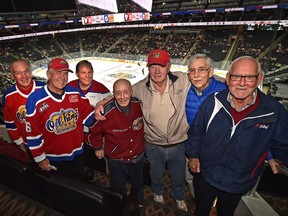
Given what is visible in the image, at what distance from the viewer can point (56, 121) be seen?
2.25m

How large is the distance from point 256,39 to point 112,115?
23786 millimetres

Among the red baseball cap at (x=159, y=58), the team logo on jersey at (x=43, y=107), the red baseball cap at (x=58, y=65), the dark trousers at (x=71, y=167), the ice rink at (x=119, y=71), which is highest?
the red baseball cap at (x=159, y=58)

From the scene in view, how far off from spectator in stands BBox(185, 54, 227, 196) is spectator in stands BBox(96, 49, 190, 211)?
0.32 feet

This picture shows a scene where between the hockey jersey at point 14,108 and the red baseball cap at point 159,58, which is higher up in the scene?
the red baseball cap at point 159,58

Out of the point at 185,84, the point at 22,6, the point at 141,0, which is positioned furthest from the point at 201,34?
the point at 185,84

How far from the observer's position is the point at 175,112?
7.12ft

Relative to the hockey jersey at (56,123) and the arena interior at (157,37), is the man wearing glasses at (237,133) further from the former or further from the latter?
the arena interior at (157,37)

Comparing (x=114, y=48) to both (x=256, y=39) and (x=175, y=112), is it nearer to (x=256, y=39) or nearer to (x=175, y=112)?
(x=256, y=39)

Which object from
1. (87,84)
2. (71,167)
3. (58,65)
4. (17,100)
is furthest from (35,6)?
(71,167)

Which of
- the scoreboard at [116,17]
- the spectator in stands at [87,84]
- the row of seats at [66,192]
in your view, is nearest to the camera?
the row of seats at [66,192]

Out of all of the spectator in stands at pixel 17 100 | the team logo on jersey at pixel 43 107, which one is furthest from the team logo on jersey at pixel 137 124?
the spectator in stands at pixel 17 100

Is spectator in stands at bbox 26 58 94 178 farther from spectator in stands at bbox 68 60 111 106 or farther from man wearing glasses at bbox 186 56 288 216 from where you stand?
man wearing glasses at bbox 186 56 288 216

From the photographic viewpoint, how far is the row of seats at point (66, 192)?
48.4 inches

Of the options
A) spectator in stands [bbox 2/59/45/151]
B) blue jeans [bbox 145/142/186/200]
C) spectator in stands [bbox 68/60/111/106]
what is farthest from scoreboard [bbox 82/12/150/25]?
blue jeans [bbox 145/142/186/200]
